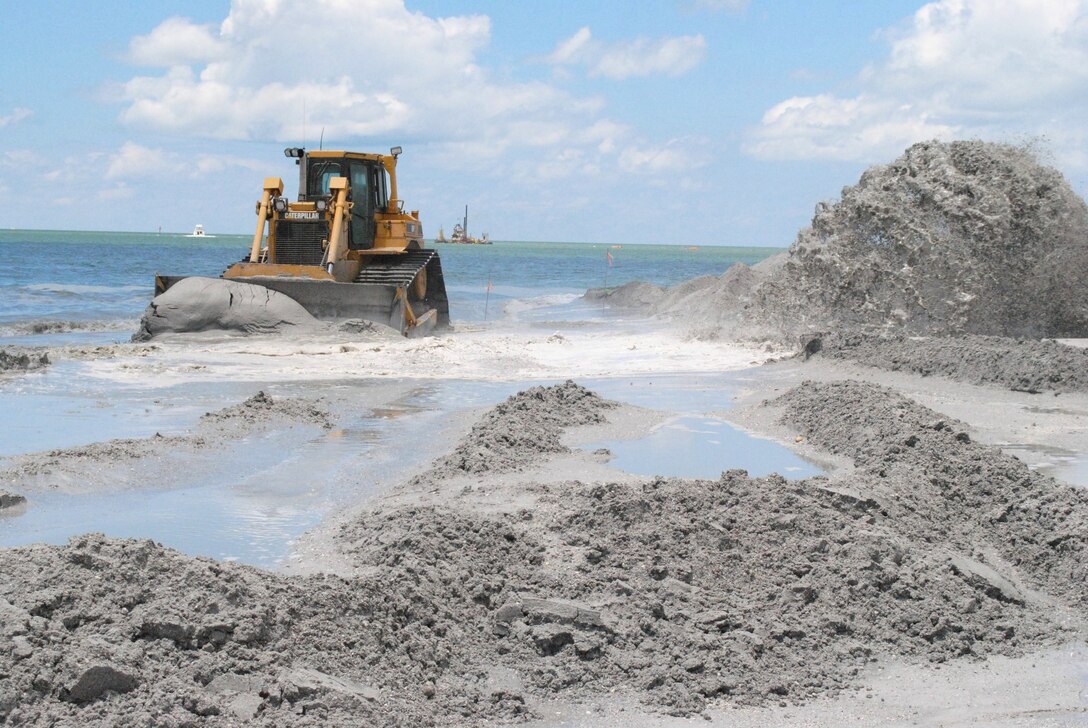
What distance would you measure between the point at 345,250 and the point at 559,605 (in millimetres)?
15860

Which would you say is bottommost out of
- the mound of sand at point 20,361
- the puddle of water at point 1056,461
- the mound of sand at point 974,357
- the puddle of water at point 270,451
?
the puddle of water at point 270,451

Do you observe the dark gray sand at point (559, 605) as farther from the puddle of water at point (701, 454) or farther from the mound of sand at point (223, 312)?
the mound of sand at point (223, 312)

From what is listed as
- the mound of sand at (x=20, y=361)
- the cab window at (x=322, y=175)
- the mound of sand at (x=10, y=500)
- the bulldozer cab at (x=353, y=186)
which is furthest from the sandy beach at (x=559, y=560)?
the cab window at (x=322, y=175)

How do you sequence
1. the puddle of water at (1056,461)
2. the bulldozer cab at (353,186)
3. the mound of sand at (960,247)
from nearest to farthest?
the puddle of water at (1056,461) → the mound of sand at (960,247) → the bulldozer cab at (353,186)

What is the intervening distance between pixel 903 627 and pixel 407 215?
17935 mm

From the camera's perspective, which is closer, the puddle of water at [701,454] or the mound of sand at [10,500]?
the mound of sand at [10,500]

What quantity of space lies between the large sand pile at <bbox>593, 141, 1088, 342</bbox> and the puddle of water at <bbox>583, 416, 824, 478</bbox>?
21.5 ft

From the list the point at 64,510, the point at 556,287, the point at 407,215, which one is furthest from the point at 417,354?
the point at 556,287

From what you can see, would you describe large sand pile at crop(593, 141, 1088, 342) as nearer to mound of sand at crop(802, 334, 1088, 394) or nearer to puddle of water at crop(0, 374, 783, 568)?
mound of sand at crop(802, 334, 1088, 394)

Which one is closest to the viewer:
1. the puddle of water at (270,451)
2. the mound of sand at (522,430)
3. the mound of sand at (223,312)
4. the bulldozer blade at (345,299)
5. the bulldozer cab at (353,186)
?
the puddle of water at (270,451)

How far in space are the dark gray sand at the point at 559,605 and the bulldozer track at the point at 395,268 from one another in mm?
13239

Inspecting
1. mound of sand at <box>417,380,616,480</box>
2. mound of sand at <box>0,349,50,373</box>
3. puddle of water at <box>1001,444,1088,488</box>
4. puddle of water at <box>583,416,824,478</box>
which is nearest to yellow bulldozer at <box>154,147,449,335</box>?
mound of sand at <box>0,349,50,373</box>

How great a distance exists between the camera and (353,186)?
21.0 m

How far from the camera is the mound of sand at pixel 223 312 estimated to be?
18.3 metres
